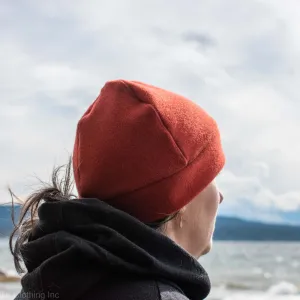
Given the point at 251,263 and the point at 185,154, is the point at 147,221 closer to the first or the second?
the point at 185,154

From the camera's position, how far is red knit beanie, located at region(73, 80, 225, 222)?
0.88 m

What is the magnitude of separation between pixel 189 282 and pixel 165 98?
288 millimetres

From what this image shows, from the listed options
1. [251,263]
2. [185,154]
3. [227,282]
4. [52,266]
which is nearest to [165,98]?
[185,154]

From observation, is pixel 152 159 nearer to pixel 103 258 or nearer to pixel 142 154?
pixel 142 154

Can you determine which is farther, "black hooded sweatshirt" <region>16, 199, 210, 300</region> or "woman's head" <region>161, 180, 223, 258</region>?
"woman's head" <region>161, 180, 223, 258</region>

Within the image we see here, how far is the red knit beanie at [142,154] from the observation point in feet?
2.90

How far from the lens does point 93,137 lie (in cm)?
92

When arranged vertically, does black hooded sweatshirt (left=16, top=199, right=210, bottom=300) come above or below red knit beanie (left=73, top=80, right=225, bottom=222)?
below

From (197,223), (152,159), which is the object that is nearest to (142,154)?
(152,159)

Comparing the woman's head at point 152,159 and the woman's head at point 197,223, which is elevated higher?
the woman's head at point 152,159

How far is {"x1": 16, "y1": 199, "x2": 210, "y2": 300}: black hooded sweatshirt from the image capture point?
32.0 inches

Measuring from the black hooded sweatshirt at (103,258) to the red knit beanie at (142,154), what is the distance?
0.05 metres

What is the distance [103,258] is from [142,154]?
0.56 ft

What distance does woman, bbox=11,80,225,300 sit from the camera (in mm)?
822
